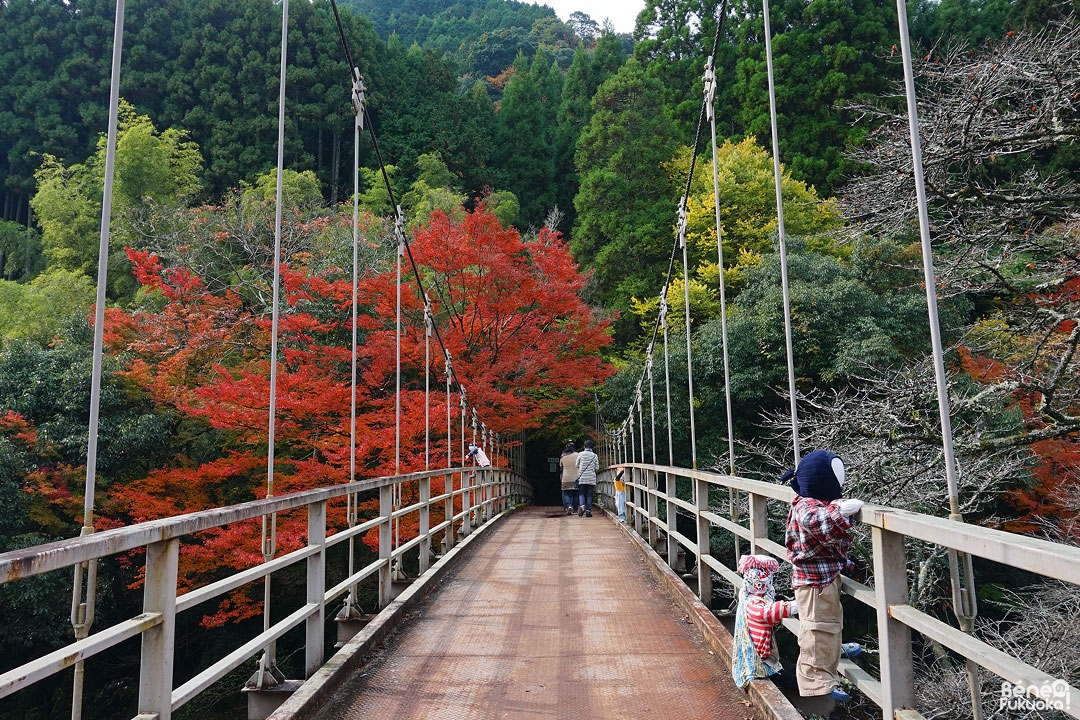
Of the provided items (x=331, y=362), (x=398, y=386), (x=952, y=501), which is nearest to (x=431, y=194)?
(x=331, y=362)

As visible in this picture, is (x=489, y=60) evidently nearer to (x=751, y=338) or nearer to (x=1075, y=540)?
(x=751, y=338)

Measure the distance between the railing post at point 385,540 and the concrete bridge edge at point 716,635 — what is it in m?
2.05

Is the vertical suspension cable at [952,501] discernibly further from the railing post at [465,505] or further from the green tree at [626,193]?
the green tree at [626,193]

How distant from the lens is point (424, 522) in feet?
21.4

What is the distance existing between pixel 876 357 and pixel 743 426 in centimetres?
429

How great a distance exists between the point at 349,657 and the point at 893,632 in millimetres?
2624

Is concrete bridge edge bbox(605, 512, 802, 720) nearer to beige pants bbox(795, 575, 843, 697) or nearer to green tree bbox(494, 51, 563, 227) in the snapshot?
beige pants bbox(795, 575, 843, 697)

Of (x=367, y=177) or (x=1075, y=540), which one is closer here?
(x=1075, y=540)

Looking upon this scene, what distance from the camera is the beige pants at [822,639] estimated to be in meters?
2.86

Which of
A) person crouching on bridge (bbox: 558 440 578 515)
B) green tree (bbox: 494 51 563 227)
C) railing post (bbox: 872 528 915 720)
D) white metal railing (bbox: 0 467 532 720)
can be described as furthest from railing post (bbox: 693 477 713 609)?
green tree (bbox: 494 51 563 227)

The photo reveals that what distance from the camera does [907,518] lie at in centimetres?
220

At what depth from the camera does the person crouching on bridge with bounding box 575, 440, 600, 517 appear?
44.9 ft

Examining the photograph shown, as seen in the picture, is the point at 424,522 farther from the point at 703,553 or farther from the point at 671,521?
the point at 703,553

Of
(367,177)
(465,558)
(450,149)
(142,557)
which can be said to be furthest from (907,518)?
(450,149)
